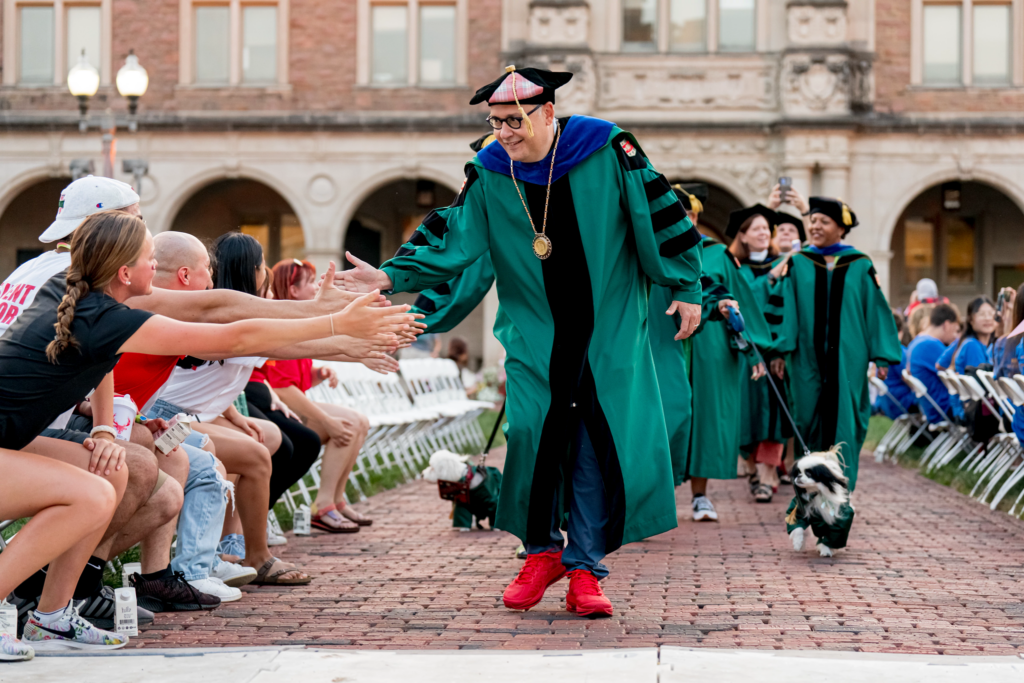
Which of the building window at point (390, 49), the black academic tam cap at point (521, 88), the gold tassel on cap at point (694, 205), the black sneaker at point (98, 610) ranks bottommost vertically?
the black sneaker at point (98, 610)

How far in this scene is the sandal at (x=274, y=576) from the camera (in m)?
5.82

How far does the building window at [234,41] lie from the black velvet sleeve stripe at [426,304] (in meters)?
19.4

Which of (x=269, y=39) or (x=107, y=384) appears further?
(x=269, y=39)

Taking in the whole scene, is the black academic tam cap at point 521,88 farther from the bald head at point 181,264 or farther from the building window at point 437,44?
the building window at point 437,44

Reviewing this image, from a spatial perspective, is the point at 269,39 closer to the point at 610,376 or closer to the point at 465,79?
the point at 465,79

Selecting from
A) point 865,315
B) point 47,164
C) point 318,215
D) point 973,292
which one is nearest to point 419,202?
point 318,215

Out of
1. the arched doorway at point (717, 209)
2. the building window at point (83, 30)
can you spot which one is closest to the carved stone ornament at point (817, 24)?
the arched doorway at point (717, 209)

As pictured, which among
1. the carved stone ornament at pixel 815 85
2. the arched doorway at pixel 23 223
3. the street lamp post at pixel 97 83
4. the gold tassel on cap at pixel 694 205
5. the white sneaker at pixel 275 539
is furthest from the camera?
the arched doorway at pixel 23 223

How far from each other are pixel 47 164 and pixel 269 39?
15.9 ft

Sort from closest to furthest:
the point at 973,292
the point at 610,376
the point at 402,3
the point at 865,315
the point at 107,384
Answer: the point at 107,384 → the point at 610,376 → the point at 865,315 → the point at 402,3 → the point at 973,292

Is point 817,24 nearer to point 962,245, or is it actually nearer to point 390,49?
point 962,245

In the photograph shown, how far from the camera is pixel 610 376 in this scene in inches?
201

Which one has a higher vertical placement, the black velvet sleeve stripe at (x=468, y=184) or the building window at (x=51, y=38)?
the building window at (x=51, y=38)

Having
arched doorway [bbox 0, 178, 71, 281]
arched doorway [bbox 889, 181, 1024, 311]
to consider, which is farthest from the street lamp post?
arched doorway [bbox 889, 181, 1024, 311]
